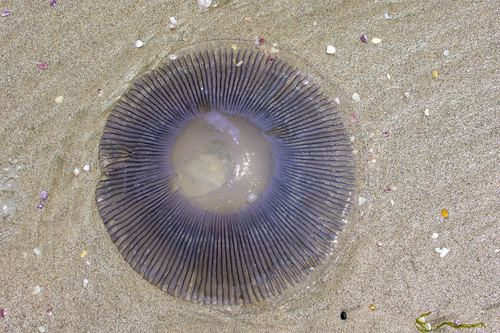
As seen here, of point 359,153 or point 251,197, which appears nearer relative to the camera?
point 251,197

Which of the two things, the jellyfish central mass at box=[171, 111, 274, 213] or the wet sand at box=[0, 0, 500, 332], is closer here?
the jellyfish central mass at box=[171, 111, 274, 213]

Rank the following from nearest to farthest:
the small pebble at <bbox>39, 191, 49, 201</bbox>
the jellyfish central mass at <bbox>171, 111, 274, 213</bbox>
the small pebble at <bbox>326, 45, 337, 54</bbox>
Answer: the jellyfish central mass at <bbox>171, 111, 274, 213</bbox> → the small pebble at <bbox>39, 191, 49, 201</bbox> → the small pebble at <bbox>326, 45, 337, 54</bbox>

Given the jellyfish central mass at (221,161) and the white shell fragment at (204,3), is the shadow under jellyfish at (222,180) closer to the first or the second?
the jellyfish central mass at (221,161)

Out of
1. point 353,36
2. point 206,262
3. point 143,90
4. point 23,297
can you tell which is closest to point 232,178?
point 206,262

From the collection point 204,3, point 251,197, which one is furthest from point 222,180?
point 204,3

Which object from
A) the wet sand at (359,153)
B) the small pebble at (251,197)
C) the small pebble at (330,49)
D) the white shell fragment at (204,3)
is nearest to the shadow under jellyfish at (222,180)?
the small pebble at (251,197)

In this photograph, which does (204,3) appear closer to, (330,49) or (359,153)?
(330,49)

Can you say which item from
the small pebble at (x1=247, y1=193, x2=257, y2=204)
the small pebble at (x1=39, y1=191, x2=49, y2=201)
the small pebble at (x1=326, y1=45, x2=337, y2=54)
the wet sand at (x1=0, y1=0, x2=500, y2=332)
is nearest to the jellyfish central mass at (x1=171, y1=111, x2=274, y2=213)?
the small pebble at (x1=247, y1=193, x2=257, y2=204)

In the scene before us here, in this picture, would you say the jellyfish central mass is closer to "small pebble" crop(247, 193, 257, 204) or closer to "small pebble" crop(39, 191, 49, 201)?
"small pebble" crop(247, 193, 257, 204)
